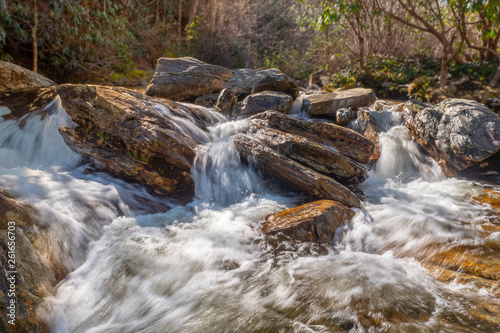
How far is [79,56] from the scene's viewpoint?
9.95m

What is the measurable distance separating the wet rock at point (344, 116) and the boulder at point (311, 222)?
12.4ft

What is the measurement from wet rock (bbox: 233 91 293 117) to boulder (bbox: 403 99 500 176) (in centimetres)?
306

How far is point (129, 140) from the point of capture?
4637mm

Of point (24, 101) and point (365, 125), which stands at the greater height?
point (365, 125)

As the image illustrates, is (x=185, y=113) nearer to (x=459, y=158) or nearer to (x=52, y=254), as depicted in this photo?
(x=52, y=254)

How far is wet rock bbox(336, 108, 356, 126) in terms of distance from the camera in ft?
23.9

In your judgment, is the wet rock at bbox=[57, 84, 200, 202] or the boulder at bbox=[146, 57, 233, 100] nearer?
→ the wet rock at bbox=[57, 84, 200, 202]

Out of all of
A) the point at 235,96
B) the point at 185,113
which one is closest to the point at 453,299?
the point at 185,113

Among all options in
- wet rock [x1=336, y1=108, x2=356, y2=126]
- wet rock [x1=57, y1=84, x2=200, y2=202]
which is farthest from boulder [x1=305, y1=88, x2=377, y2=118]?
wet rock [x1=57, y1=84, x2=200, y2=202]

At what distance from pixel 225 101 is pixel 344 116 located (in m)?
3.01

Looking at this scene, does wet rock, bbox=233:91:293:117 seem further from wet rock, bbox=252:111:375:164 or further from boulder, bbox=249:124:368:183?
boulder, bbox=249:124:368:183

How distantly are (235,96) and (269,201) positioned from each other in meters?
4.11

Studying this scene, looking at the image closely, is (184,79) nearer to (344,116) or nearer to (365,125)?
(344,116)

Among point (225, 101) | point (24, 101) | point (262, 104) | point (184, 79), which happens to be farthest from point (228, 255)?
point (24, 101)
